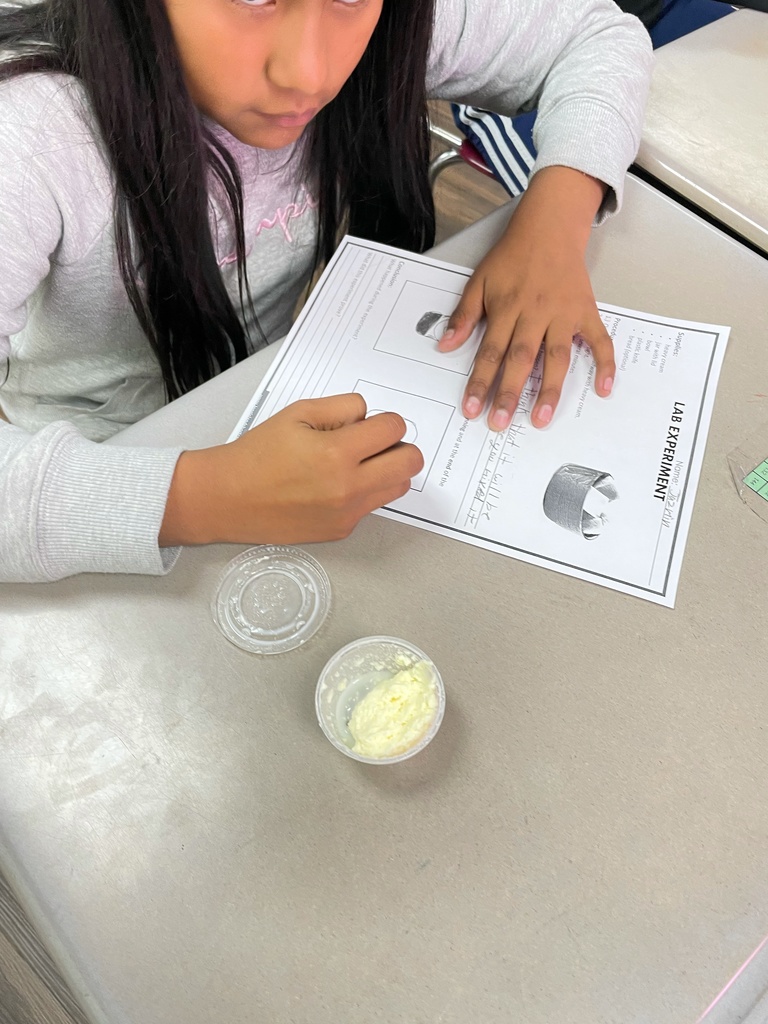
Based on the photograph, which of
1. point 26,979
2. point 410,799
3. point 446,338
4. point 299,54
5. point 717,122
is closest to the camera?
point 410,799

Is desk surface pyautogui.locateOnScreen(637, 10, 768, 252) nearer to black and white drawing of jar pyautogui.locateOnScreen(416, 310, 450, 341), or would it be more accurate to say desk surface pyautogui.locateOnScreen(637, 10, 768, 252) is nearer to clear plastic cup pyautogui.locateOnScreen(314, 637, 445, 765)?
black and white drawing of jar pyautogui.locateOnScreen(416, 310, 450, 341)

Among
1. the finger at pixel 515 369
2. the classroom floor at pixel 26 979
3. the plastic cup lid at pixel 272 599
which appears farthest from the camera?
the classroom floor at pixel 26 979

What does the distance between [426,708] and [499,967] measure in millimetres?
143

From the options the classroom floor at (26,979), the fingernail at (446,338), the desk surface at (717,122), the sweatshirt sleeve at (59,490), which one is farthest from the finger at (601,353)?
the classroom floor at (26,979)

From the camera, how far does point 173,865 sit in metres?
0.42

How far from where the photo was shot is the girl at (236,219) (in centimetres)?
53

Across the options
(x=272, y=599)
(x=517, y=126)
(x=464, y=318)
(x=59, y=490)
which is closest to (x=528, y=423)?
(x=464, y=318)

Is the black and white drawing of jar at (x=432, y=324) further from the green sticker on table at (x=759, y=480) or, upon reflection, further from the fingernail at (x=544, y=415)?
the green sticker on table at (x=759, y=480)

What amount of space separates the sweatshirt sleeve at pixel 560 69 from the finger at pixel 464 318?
0.62 feet

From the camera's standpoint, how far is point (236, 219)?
2.42ft

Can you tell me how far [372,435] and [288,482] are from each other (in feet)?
0.23

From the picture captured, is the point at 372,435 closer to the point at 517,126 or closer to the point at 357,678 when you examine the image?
the point at 357,678

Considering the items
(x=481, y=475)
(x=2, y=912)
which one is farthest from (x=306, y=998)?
(x=2, y=912)

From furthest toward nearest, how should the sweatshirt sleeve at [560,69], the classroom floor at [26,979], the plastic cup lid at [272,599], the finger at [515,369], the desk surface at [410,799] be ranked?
the classroom floor at [26,979]
the sweatshirt sleeve at [560,69]
the finger at [515,369]
the plastic cup lid at [272,599]
the desk surface at [410,799]
